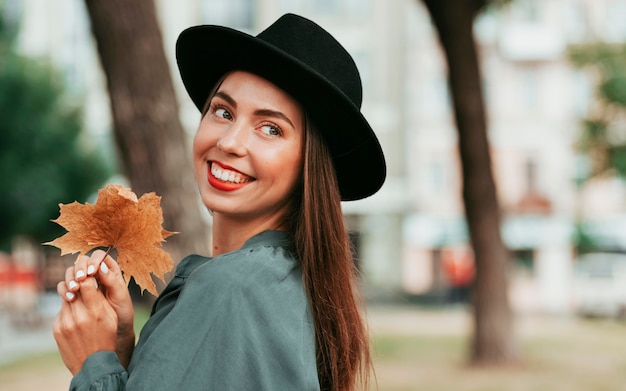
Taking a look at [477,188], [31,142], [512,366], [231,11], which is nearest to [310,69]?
[477,188]

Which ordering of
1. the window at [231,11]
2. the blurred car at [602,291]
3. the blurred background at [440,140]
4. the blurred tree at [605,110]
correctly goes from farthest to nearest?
the window at [231,11] → the blurred background at [440,140] → the blurred car at [602,291] → the blurred tree at [605,110]

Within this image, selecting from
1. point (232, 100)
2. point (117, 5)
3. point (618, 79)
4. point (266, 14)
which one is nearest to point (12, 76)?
point (266, 14)

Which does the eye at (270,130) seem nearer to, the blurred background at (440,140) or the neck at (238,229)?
the neck at (238,229)

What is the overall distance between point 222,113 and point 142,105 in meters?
3.12

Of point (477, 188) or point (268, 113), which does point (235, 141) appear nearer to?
point (268, 113)

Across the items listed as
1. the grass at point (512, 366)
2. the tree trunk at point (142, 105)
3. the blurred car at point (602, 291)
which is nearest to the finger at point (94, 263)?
the tree trunk at point (142, 105)

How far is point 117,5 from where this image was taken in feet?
16.0

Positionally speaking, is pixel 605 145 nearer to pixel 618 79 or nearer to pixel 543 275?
pixel 618 79

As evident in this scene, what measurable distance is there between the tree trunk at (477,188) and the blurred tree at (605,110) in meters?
9.05

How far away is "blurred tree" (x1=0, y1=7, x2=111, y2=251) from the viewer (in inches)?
808

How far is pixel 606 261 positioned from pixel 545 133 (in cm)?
682

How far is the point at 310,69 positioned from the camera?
173cm

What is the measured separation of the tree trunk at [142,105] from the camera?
190 inches

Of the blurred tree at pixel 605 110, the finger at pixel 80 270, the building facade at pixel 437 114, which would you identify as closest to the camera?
the finger at pixel 80 270
